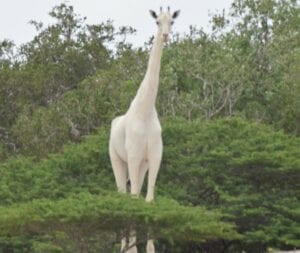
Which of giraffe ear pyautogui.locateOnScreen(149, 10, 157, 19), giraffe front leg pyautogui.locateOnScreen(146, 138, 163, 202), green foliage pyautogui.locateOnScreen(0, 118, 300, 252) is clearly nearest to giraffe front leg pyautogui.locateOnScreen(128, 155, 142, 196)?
giraffe front leg pyautogui.locateOnScreen(146, 138, 163, 202)

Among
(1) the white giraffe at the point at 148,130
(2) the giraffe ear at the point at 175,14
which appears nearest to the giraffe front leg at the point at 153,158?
(1) the white giraffe at the point at 148,130

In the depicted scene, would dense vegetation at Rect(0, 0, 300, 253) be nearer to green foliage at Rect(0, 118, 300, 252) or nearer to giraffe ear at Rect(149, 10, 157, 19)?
green foliage at Rect(0, 118, 300, 252)

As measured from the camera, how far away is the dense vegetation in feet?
40.7

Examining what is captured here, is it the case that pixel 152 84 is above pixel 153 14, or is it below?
below

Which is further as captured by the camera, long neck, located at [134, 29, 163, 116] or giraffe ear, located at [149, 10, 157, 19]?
giraffe ear, located at [149, 10, 157, 19]

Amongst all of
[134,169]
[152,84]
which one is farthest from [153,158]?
[152,84]

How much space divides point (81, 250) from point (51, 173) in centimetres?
396

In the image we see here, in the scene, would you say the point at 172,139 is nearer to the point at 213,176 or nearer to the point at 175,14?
the point at 213,176

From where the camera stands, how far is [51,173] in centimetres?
1677

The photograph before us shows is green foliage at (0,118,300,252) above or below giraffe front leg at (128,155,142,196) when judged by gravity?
above

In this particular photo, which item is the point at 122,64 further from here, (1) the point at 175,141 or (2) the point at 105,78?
(1) the point at 175,141

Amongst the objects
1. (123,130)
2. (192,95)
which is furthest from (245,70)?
(123,130)

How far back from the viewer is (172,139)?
17.5 meters

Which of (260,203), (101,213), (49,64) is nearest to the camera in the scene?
(101,213)
